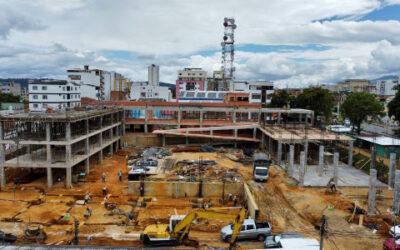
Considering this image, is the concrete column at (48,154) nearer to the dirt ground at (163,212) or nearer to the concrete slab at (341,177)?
the dirt ground at (163,212)

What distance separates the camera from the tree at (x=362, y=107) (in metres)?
52.6

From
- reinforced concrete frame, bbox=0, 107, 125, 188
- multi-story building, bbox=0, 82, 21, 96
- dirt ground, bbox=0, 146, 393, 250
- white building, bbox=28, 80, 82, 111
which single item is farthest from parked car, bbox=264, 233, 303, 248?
multi-story building, bbox=0, 82, 21, 96

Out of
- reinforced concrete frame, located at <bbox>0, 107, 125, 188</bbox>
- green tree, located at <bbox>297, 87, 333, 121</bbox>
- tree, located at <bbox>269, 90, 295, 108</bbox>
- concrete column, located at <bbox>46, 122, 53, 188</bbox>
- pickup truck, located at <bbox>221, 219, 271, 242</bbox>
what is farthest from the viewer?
tree, located at <bbox>269, 90, 295, 108</bbox>

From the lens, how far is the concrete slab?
2966 centimetres

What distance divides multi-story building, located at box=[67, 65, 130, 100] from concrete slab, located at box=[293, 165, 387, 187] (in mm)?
72695

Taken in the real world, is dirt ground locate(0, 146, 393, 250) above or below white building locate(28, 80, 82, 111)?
below

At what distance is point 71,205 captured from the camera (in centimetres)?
2522

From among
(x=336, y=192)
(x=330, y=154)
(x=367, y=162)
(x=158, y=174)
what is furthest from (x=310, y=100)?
(x=158, y=174)

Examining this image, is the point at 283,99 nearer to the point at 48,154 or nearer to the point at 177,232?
the point at 48,154

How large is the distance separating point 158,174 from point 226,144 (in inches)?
834

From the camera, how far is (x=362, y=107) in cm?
5278

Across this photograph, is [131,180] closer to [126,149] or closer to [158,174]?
[158,174]

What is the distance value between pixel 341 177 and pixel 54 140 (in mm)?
31120

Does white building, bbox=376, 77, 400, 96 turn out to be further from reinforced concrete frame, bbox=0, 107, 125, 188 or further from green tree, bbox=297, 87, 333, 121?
reinforced concrete frame, bbox=0, 107, 125, 188
